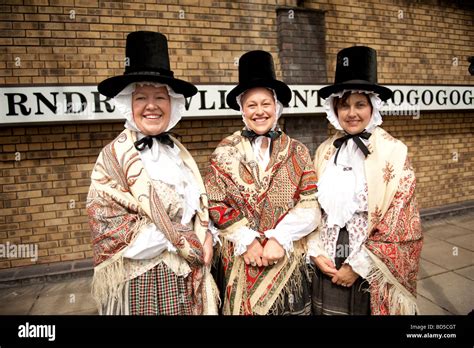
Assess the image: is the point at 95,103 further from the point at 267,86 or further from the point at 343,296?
the point at 343,296

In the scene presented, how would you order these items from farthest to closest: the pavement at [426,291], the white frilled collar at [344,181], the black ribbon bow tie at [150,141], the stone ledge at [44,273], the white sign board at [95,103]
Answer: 1. the stone ledge at [44,273]
2. the white sign board at [95,103]
3. the pavement at [426,291]
4. the white frilled collar at [344,181]
5. the black ribbon bow tie at [150,141]

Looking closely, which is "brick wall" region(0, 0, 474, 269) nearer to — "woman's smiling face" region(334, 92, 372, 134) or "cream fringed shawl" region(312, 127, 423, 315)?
"woman's smiling face" region(334, 92, 372, 134)

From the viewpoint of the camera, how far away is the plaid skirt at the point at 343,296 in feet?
6.73

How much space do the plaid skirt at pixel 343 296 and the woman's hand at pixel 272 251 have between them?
15.9 inches

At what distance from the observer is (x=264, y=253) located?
1949 millimetres

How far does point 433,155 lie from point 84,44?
5997 millimetres

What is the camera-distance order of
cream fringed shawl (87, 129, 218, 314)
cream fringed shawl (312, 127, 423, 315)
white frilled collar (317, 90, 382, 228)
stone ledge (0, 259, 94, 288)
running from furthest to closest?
stone ledge (0, 259, 94, 288)
white frilled collar (317, 90, 382, 228)
cream fringed shawl (312, 127, 423, 315)
cream fringed shawl (87, 129, 218, 314)

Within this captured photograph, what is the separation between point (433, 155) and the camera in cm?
594

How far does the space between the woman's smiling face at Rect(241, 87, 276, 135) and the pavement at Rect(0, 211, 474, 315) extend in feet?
8.46

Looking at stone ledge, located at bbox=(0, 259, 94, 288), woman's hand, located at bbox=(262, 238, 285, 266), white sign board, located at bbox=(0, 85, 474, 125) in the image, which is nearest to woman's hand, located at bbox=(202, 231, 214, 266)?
woman's hand, located at bbox=(262, 238, 285, 266)

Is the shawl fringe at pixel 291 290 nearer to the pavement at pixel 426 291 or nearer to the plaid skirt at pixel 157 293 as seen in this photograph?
the plaid skirt at pixel 157 293

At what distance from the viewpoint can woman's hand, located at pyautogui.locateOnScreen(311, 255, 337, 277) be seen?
2.04 metres

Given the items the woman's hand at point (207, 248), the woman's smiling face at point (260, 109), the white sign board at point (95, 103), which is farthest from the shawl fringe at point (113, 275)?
the white sign board at point (95, 103)
